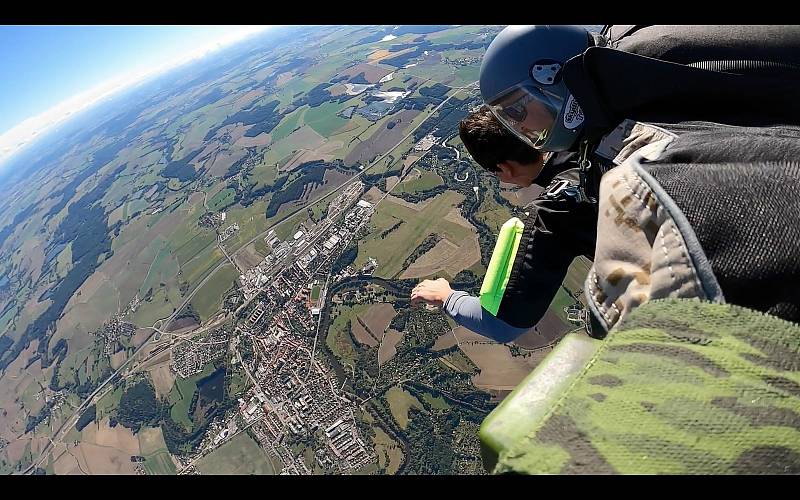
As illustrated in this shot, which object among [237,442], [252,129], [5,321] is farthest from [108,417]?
[252,129]

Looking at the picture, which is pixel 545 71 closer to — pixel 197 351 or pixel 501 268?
pixel 501 268

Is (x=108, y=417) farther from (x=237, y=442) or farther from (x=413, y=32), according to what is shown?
(x=413, y=32)

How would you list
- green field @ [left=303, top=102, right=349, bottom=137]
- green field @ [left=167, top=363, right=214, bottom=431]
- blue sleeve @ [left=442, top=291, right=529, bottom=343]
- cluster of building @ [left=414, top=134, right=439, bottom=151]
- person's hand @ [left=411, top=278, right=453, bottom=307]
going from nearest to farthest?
blue sleeve @ [left=442, top=291, right=529, bottom=343] → person's hand @ [left=411, top=278, right=453, bottom=307] → green field @ [left=167, top=363, right=214, bottom=431] → cluster of building @ [left=414, top=134, right=439, bottom=151] → green field @ [left=303, top=102, right=349, bottom=137]

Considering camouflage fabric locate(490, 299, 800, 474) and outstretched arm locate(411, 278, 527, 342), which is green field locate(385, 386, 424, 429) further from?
camouflage fabric locate(490, 299, 800, 474)

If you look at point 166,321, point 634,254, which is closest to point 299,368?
point 166,321

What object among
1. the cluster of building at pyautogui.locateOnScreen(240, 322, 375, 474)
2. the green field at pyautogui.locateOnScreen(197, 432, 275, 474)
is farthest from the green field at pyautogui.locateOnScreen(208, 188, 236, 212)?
the green field at pyautogui.locateOnScreen(197, 432, 275, 474)
